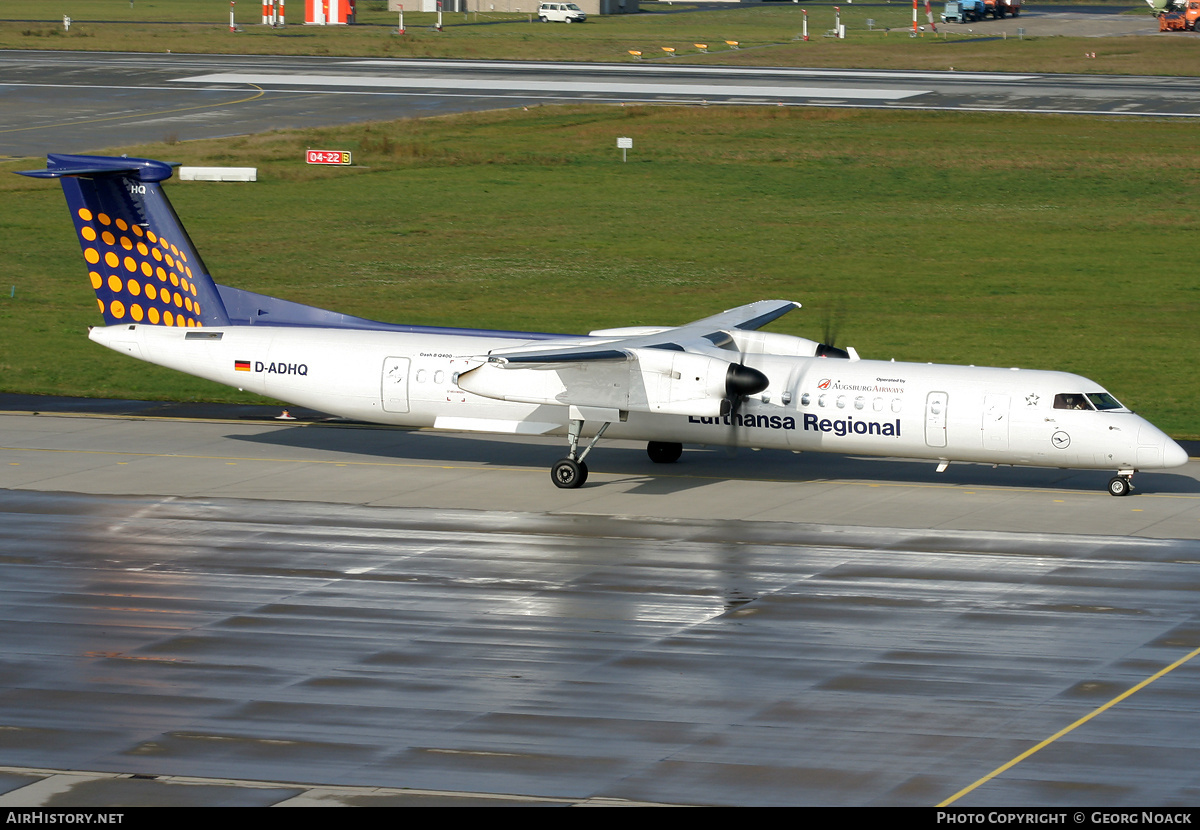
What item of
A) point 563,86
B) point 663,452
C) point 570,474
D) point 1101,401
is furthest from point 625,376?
point 563,86

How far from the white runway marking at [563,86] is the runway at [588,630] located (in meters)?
51.4

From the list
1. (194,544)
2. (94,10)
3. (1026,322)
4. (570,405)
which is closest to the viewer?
(194,544)

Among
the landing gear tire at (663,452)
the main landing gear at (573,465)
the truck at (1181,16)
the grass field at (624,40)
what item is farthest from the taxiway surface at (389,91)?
the main landing gear at (573,465)

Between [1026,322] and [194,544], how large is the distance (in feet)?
90.7

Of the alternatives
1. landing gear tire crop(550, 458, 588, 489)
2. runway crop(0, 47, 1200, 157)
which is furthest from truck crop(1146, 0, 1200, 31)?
landing gear tire crop(550, 458, 588, 489)

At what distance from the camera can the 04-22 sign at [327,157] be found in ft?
213

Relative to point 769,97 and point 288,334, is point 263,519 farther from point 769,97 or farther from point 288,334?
point 769,97

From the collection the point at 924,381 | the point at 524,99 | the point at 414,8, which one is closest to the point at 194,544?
the point at 924,381

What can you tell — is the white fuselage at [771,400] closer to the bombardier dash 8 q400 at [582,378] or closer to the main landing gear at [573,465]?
the bombardier dash 8 q400 at [582,378]

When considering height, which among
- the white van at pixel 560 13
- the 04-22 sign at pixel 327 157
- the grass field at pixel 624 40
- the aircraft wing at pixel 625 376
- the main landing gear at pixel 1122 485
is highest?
the white van at pixel 560 13

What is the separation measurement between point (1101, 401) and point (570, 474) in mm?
10036

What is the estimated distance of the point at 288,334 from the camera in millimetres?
30672

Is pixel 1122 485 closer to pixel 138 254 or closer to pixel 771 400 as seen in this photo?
pixel 771 400

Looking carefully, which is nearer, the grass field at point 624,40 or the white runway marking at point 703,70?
the white runway marking at point 703,70
